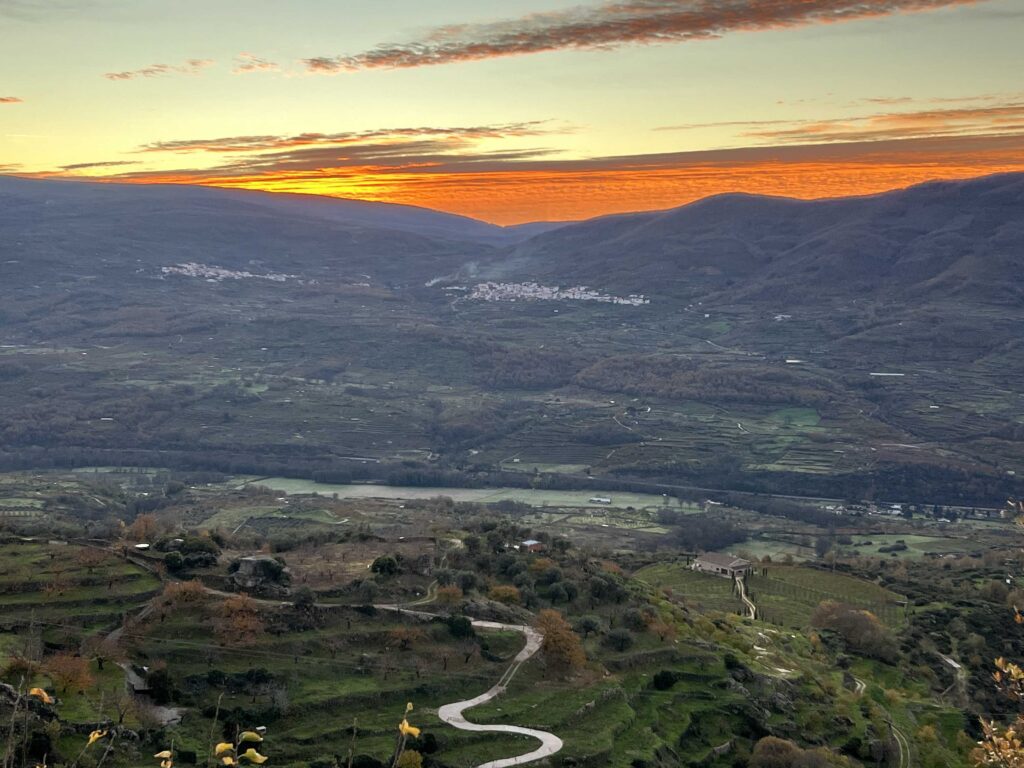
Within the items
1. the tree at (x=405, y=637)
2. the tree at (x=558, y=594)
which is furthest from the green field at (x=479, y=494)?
the tree at (x=405, y=637)

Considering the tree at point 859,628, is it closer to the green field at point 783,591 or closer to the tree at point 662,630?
the green field at point 783,591

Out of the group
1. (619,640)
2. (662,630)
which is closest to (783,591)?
(662,630)

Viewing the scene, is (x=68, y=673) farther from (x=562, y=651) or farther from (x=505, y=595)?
(x=505, y=595)

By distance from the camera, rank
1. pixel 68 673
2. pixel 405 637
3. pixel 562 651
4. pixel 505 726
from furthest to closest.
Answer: pixel 562 651 → pixel 405 637 → pixel 505 726 → pixel 68 673

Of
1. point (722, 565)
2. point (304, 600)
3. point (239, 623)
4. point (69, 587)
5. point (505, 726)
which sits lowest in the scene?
point (722, 565)

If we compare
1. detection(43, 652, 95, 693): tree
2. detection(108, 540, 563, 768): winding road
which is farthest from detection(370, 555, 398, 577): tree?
detection(43, 652, 95, 693): tree

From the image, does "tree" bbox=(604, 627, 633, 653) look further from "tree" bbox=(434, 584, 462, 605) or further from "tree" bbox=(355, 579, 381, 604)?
"tree" bbox=(355, 579, 381, 604)
